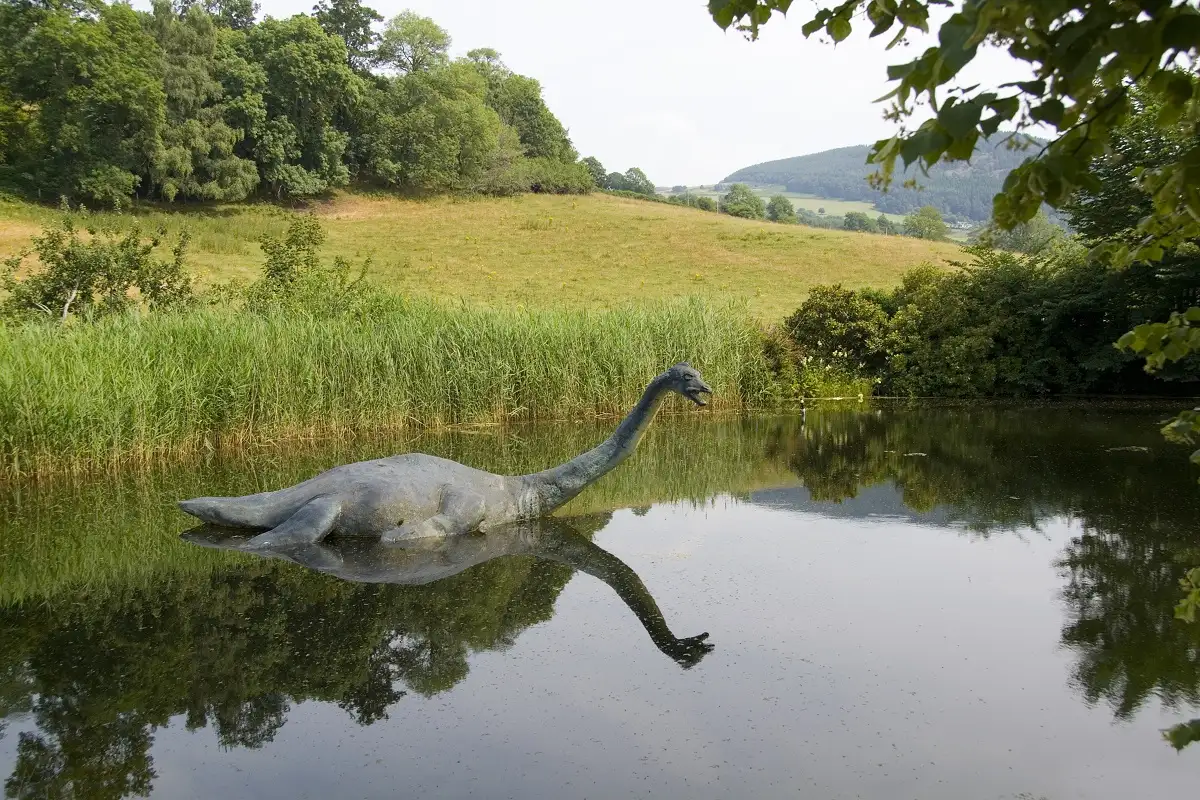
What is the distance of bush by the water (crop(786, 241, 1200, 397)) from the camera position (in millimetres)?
16078

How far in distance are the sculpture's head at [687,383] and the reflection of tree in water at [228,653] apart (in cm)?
175

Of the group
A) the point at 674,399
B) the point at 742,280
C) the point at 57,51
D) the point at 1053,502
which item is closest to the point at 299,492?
the point at 1053,502

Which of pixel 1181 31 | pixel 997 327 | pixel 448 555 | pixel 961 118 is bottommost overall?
pixel 448 555

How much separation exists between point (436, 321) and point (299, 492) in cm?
727

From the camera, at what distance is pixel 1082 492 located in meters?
8.88

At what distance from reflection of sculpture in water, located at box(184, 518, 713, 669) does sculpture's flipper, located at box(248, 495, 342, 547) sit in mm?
66

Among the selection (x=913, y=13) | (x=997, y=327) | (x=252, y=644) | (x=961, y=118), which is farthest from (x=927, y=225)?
(x=961, y=118)

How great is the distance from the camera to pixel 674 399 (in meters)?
15.9

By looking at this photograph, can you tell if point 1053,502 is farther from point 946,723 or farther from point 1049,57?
point 1049,57

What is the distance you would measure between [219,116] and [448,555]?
42873 millimetres

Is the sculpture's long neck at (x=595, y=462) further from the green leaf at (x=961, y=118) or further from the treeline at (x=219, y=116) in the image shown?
the treeline at (x=219, y=116)

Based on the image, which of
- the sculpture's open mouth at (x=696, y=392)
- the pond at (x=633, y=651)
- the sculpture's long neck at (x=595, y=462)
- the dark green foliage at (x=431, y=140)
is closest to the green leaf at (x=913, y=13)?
the pond at (x=633, y=651)

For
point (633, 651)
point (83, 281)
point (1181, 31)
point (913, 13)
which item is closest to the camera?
point (1181, 31)

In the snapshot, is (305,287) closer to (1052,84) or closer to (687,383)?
(687,383)
